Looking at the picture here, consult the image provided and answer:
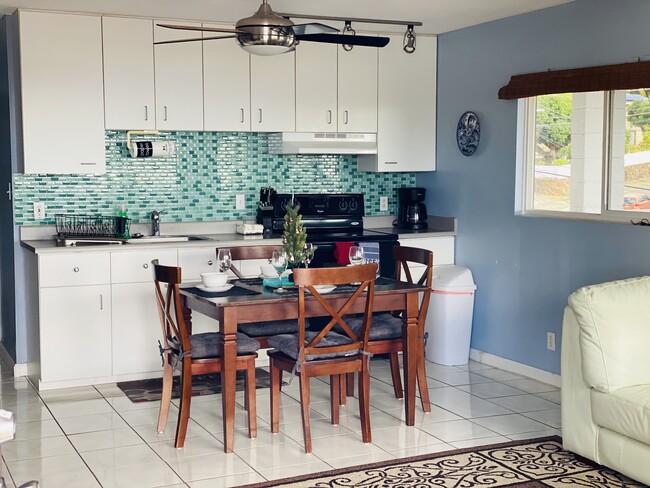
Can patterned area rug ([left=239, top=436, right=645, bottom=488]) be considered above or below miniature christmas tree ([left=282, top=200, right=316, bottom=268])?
below

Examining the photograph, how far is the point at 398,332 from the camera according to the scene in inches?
192

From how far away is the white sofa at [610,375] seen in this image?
3.82 m

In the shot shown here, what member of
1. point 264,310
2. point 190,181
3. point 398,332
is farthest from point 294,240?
point 190,181

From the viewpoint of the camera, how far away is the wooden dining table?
14.0ft

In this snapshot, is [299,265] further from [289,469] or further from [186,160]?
[186,160]

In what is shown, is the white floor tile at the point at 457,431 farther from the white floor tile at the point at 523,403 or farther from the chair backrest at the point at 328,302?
the chair backrest at the point at 328,302

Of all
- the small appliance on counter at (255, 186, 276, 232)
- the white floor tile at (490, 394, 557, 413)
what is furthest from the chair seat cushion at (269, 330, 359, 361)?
the small appliance on counter at (255, 186, 276, 232)

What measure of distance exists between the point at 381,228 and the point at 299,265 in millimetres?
2263

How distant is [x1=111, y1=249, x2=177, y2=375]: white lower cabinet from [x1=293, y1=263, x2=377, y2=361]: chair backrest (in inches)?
64.9

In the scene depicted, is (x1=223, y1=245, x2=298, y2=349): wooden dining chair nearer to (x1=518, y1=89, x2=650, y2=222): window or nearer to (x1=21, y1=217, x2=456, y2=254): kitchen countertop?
(x1=21, y1=217, x2=456, y2=254): kitchen countertop

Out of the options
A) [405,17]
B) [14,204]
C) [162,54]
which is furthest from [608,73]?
[14,204]

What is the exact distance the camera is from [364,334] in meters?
4.46

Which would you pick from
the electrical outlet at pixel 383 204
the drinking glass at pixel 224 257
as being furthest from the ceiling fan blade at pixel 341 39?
the electrical outlet at pixel 383 204

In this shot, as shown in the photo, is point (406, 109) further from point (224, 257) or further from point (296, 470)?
point (296, 470)
